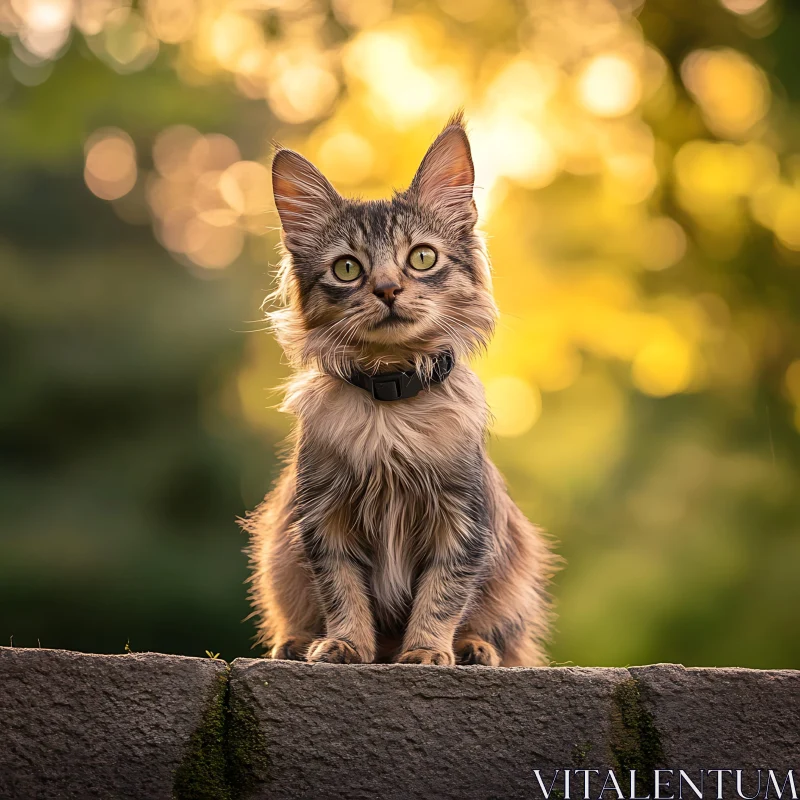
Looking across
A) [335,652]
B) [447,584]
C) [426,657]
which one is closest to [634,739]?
[426,657]

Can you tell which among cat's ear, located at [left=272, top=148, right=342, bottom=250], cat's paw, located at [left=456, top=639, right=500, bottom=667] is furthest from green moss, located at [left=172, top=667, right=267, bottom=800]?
cat's ear, located at [left=272, top=148, right=342, bottom=250]

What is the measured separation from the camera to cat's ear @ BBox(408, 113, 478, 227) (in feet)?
10.3

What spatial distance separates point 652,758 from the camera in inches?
94.8

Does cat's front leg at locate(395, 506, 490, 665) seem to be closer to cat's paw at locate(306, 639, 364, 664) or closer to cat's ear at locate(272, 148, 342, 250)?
cat's paw at locate(306, 639, 364, 664)

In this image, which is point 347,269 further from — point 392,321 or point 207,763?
point 207,763

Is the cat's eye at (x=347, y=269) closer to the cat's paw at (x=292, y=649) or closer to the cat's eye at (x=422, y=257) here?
the cat's eye at (x=422, y=257)

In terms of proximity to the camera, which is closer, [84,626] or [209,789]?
[209,789]

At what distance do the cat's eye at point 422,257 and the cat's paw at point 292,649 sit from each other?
45.8 inches

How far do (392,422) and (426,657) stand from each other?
0.65 metres

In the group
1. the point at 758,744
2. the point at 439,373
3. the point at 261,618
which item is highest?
the point at 439,373

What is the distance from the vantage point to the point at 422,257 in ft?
9.77

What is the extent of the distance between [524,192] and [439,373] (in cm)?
412

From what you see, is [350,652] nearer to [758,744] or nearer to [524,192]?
[758,744]

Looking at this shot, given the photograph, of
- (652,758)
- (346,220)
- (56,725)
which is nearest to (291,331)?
(346,220)
